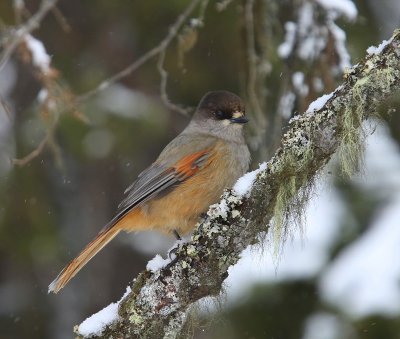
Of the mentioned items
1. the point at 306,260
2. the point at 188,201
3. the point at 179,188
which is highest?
the point at 179,188

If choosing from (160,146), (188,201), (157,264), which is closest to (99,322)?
(157,264)

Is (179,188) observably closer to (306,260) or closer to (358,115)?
(306,260)

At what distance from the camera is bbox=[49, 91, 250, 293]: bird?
5051mm

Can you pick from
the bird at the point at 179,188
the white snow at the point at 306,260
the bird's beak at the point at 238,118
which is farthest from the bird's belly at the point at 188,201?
the white snow at the point at 306,260

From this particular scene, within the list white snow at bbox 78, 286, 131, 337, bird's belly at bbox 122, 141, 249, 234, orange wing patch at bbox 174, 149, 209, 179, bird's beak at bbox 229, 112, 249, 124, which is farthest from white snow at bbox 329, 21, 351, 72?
white snow at bbox 78, 286, 131, 337

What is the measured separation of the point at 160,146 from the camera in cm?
804

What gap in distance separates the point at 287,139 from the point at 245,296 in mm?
3083

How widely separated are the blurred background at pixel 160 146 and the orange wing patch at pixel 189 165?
24.6 inches

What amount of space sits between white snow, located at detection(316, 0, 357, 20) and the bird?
3.95 ft

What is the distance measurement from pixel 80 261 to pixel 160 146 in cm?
324

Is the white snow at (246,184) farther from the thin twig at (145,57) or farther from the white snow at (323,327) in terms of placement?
the white snow at (323,327)

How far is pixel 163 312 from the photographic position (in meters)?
3.69

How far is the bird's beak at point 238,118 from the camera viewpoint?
5598 mm

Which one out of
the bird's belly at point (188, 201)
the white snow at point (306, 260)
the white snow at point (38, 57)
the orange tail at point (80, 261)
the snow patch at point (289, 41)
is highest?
the white snow at point (38, 57)
